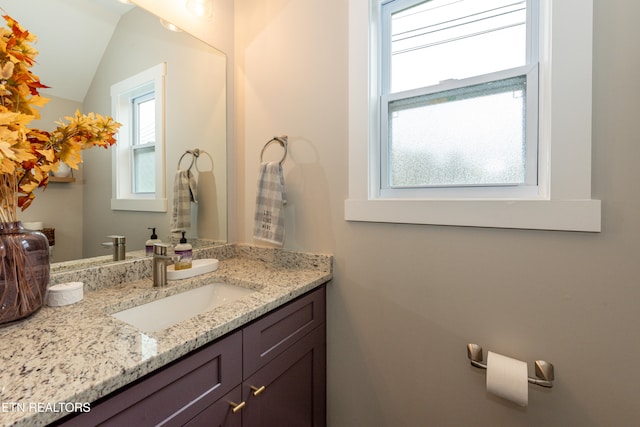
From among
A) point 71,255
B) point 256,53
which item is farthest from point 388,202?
point 71,255

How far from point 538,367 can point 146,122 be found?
1.67m

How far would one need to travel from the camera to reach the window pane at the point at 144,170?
1.12 meters

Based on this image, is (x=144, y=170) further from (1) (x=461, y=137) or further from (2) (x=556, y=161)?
(2) (x=556, y=161)

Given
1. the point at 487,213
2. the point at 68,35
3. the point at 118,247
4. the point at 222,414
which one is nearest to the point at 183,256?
the point at 118,247

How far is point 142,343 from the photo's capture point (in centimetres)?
60

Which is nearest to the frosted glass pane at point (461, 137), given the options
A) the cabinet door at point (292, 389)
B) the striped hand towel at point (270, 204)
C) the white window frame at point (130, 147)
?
the striped hand towel at point (270, 204)

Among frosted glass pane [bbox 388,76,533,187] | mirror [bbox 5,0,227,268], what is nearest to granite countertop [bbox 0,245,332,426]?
mirror [bbox 5,0,227,268]

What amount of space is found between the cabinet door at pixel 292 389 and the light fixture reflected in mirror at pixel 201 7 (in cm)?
155

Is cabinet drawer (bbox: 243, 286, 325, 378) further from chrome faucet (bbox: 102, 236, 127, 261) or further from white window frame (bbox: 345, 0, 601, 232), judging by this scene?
chrome faucet (bbox: 102, 236, 127, 261)

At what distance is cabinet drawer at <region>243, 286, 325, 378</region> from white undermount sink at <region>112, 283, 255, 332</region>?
0.20 m

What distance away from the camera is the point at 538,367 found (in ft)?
2.77

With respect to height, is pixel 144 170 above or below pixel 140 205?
above

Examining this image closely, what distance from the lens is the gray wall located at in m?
0.76

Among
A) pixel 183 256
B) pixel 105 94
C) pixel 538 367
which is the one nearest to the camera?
pixel 538 367
